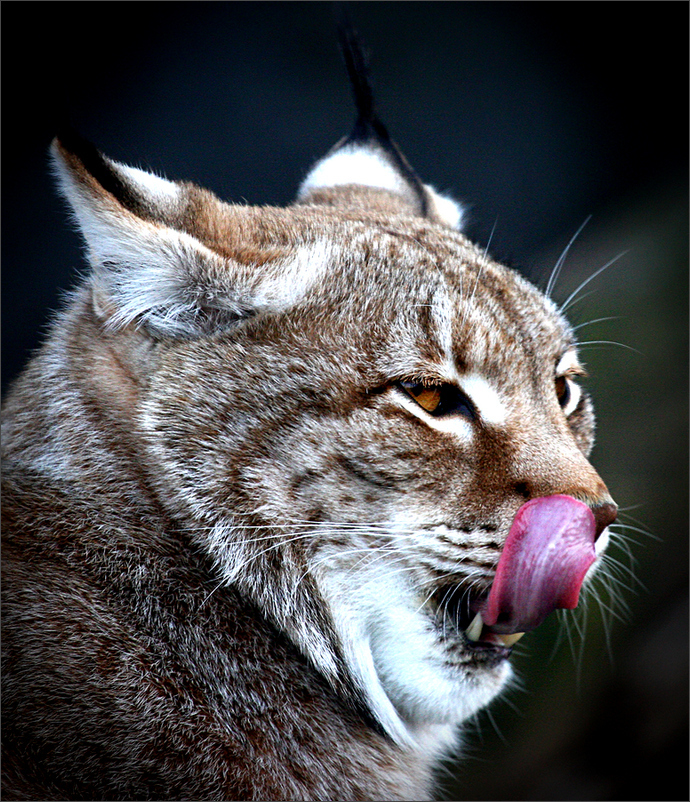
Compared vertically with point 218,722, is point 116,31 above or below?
above

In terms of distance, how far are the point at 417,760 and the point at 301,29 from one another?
4262 millimetres

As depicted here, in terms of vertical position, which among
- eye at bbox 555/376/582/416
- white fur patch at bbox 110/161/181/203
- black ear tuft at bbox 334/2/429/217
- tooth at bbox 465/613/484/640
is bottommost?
tooth at bbox 465/613/484/640

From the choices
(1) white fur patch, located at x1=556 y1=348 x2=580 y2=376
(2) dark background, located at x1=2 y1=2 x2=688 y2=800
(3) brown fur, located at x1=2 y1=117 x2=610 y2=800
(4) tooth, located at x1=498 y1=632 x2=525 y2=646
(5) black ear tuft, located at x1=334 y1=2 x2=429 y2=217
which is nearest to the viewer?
(3) brown fur, located at x1=2 y1=117 x2=610 y2=800

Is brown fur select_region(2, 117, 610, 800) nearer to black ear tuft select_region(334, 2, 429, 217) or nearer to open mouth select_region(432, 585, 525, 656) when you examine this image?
open mouth select_region(432, 585, 525, 656)

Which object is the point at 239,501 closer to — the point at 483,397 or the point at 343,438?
the point at 343,438

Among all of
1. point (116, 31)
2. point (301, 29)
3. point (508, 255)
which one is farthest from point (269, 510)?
point (301, 29)

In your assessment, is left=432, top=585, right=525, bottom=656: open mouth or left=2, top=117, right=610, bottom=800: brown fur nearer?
left=2, top=117, right=610, bottom=800: brown fur

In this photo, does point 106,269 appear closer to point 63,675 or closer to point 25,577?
point 25,577

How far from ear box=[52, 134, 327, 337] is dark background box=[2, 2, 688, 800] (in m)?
0.97

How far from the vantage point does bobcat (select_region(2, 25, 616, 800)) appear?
6.59ft

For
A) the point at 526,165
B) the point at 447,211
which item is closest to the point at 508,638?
the point at 447,211

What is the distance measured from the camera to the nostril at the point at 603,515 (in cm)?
207

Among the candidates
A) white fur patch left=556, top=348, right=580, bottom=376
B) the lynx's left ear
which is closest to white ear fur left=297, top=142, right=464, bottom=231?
the lynx's left ear

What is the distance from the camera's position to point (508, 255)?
3117 mm
